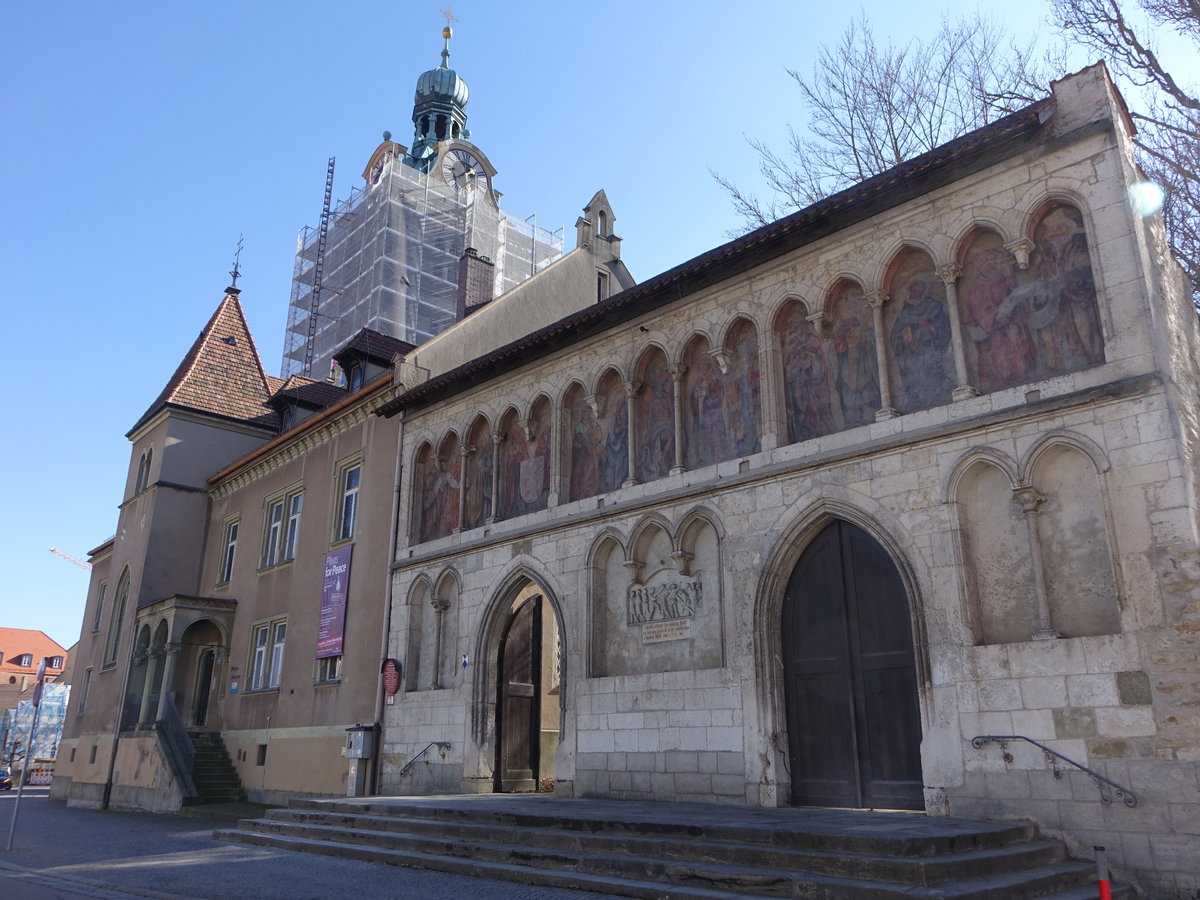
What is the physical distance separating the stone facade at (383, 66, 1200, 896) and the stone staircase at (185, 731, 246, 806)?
736 centimetres

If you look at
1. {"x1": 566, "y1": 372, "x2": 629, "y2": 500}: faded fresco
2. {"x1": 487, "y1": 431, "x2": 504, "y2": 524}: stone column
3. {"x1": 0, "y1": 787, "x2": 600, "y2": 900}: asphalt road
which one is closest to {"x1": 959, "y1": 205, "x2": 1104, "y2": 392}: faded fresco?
→ {"x1": 566, "y1": 372, "x2": 629, "y2": 500}: faded fresco

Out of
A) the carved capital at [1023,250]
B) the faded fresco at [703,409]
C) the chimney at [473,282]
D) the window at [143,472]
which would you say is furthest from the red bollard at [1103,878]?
the window at [143,472]

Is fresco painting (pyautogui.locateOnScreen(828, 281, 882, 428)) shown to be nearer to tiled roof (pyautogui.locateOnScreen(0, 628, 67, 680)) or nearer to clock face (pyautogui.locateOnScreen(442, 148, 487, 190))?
clock face (pyautogui.locateOnScreen(442, 148, 487, 190))

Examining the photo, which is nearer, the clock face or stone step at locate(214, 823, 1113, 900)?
stone step at locate(214, 823, 1113, 900)

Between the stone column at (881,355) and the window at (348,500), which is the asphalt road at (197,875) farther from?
the window at (348,500)

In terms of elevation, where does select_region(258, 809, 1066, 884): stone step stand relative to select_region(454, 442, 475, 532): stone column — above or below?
→ below

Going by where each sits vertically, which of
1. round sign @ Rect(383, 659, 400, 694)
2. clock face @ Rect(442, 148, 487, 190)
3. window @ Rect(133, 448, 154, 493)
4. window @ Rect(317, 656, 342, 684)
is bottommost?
round sign @ Rect(383, 659, 400, 694)

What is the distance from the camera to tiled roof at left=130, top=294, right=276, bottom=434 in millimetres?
27719

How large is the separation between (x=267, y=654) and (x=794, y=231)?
16555 mm

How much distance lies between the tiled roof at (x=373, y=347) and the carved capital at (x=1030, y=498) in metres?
16.0

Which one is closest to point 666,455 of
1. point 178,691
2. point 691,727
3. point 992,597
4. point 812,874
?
point 691,727

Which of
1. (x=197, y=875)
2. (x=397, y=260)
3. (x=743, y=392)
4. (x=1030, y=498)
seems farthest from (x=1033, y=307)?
(x=397, y=260)

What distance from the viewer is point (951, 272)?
1091cm

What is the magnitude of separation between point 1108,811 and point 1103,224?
589 centimetres
